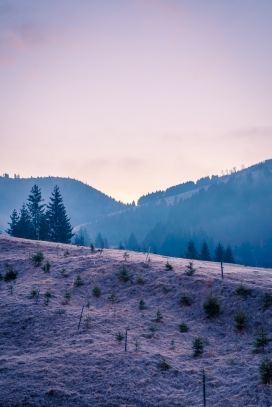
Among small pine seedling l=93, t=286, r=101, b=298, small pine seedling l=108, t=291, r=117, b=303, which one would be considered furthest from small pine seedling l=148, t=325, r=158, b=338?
small pine seedling l=93, t=286, r=101, b=298

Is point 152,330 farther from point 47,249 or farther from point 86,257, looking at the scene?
point 47,249

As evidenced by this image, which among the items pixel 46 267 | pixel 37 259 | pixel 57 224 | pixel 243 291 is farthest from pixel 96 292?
pixel 57 224

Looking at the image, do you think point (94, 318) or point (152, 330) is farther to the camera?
point (94, 318)

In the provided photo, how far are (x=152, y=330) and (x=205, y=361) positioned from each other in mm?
3223

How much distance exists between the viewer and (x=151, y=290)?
19688 millimetres

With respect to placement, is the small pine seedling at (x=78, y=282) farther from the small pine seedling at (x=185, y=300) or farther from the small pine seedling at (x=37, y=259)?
the small pine seedling at (x=185, y=300)

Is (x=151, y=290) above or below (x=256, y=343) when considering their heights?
above

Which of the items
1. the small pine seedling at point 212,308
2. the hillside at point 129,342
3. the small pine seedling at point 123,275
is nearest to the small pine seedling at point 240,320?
the hillside at point 129,342

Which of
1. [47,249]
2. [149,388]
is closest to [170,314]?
[149,388]

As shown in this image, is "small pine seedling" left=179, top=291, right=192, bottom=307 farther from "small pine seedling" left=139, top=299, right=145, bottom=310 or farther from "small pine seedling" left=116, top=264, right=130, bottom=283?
"small pine seedling" left=116, top=264, right=130, bottom=283

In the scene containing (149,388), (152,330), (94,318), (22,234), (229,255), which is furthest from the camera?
(229,255)

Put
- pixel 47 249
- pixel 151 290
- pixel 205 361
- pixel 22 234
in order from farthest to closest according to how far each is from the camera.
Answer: pixel 22 234 → pixel 47 249 → pixel 151 290 → pixel 205 361

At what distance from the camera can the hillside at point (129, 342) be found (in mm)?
10406

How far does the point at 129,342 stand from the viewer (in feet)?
45.9
